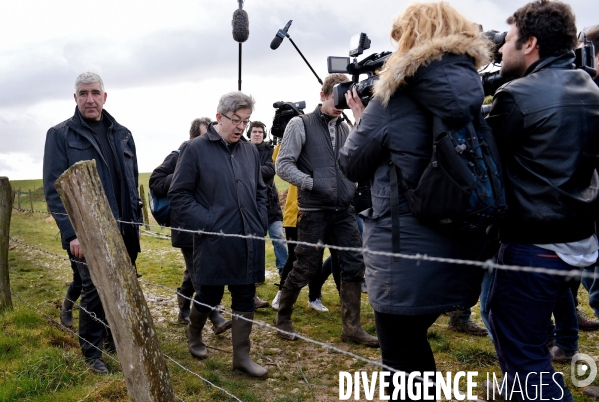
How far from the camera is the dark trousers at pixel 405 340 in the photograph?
8.27ft

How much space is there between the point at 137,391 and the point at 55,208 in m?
1.88

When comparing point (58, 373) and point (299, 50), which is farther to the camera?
point (299, 50)

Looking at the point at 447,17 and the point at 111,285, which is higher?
the point at 447,17

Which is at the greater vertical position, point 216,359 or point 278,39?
point 278,39

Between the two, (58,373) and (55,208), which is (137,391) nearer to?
(58,373)

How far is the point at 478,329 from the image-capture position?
16.4 feet

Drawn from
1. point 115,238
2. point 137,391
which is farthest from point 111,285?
point 137,391

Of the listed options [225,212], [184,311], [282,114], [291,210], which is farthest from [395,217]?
[282,114]

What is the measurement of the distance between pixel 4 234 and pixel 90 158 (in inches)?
87.6

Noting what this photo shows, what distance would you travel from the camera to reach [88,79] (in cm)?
431

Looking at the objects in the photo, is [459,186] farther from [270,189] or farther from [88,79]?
[270,189]

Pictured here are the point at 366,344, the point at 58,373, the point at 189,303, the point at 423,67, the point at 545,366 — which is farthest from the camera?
the point at 189,303

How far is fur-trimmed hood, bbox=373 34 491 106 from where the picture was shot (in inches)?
92.0

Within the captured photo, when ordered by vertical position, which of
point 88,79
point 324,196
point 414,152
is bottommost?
point 324,196
